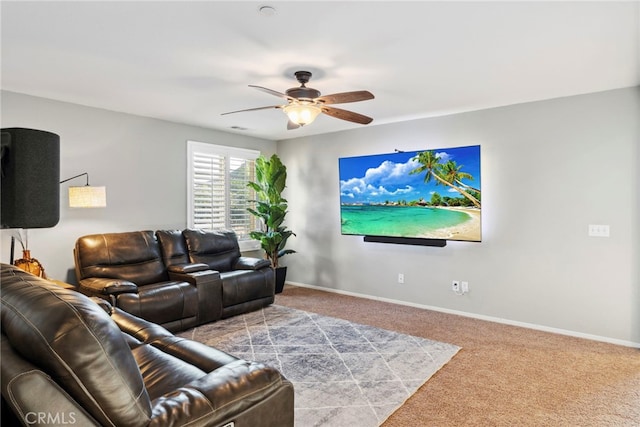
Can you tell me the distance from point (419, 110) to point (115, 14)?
3218 millimetres

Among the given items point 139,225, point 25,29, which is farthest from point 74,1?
point 139,225

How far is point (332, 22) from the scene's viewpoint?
230 cm

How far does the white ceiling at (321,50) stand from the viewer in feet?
7.14

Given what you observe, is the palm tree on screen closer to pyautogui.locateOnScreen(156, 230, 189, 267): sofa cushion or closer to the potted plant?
the potted plant

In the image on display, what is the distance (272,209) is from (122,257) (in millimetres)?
2109

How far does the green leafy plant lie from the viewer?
5.56 m

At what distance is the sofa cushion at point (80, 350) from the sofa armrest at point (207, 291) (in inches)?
112

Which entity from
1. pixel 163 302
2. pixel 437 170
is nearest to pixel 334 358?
pixel 163 302

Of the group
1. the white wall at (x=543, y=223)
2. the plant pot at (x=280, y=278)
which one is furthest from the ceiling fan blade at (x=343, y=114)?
the plant pot at (x=280, y=278)

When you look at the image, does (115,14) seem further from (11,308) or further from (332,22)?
(11,308)

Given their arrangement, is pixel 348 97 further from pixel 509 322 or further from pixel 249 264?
pixel 509 322

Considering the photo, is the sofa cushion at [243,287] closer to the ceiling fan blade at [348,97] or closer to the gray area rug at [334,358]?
the gray area rug at [334,358]

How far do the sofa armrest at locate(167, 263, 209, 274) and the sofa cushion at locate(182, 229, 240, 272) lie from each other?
0.34 m

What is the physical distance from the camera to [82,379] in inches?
44.5
